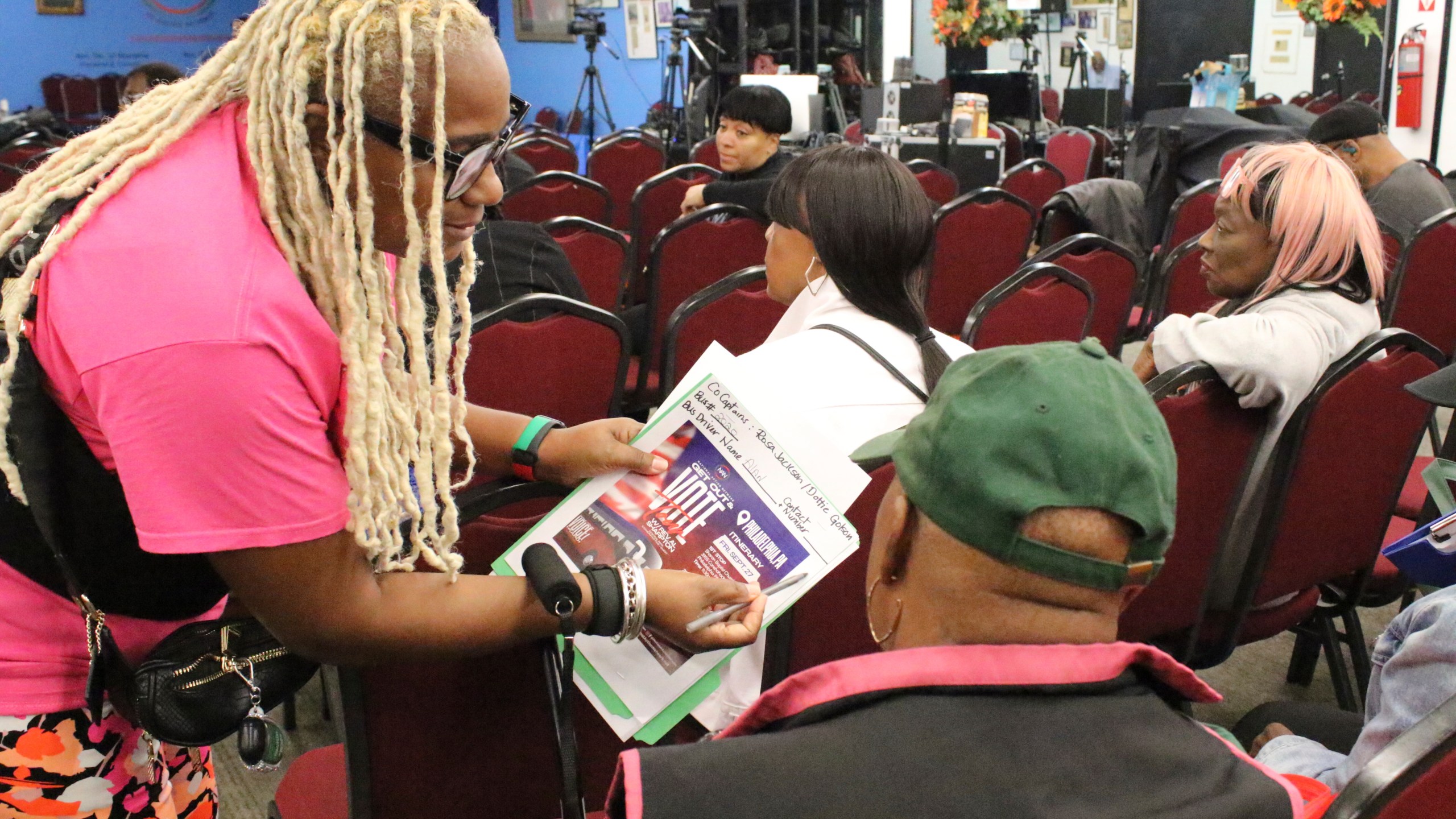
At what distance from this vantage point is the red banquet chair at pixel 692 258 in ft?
11.2

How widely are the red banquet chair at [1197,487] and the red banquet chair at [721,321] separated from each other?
1.05 meters

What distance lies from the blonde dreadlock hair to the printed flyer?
0.78 ft

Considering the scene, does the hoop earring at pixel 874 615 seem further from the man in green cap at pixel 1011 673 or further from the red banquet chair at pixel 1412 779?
the red banquet chair at pixel 1412 779

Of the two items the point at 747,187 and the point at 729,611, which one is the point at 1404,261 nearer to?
the point at 747,187

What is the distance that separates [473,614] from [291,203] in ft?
1.30

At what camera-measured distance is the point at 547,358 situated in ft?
7.73

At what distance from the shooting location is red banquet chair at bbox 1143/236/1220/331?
3635mm

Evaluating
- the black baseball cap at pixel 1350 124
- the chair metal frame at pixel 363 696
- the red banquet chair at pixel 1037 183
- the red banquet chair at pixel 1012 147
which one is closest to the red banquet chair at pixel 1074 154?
the red banquet chair at pixel 1012 147

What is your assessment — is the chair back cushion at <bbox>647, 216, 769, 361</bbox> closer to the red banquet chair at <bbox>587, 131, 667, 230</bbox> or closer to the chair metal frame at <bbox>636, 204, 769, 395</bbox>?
the chair metal frame at <bbox>636, 204, 769, 395</bbox>

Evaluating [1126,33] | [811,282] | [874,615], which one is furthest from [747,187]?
[1126,33]

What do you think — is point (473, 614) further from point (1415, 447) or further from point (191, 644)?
point (1415, 447)

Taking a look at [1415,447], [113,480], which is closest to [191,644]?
[113,480]

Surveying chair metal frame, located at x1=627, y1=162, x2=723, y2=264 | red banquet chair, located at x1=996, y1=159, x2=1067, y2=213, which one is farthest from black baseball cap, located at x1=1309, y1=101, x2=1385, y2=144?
chair metal frame, located at x1=627, y1=162, x2=723, y2=264

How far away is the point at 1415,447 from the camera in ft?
6.56
